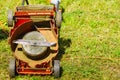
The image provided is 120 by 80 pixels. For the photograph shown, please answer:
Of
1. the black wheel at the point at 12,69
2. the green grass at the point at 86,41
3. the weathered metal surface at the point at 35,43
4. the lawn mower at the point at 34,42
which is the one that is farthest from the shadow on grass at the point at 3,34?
the black wheel at the point at 12,69

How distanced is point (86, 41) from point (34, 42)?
2.95m

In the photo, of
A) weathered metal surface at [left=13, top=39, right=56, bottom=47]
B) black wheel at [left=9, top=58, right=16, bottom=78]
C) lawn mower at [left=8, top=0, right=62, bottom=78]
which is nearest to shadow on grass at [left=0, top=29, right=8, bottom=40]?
lawn mower at [left=8, top=0, right=62, bottom=78]

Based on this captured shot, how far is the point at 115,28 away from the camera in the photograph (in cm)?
1252

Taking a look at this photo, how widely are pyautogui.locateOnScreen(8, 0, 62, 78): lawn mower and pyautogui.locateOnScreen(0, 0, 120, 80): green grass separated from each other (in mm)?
278

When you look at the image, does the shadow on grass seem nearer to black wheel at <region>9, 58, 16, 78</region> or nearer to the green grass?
the green grass

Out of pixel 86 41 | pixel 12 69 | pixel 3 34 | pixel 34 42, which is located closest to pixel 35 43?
pixel 34 42

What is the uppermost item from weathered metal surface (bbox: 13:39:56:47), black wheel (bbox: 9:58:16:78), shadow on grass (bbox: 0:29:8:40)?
weathered metal surface (bbox: 13:39:56:47)

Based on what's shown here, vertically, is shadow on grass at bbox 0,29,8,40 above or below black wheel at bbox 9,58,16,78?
above

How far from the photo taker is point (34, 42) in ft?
29.4

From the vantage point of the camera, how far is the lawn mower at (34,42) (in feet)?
29.7

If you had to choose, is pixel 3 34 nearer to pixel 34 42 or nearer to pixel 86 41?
pixel 86 41

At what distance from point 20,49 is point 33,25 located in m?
0.76

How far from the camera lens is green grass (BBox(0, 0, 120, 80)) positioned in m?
9.49

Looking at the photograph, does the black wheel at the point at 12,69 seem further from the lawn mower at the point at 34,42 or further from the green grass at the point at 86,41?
Result: the green grass at the point at 86,41
